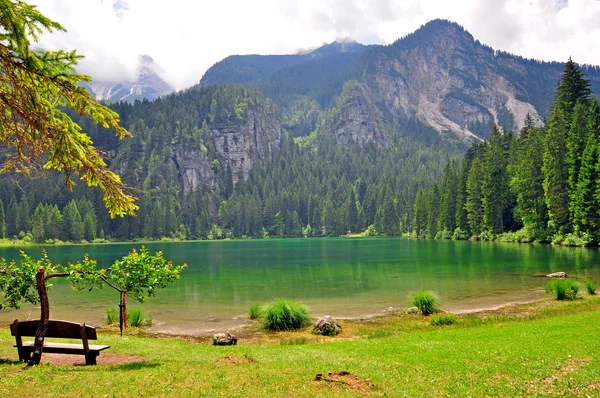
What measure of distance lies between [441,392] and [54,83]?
11483 millimetres

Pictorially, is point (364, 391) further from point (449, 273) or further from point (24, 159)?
point (449, 273)

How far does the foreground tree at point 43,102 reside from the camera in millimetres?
9250

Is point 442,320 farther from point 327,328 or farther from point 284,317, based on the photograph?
point 284,317

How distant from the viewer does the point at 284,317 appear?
81.7 feet

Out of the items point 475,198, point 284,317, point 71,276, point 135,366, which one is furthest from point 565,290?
point 475,198

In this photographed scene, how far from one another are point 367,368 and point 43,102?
36.0 ft

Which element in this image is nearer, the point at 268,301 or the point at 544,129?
the point at 268,301

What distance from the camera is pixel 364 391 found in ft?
34.0

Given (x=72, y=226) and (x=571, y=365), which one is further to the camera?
(x=72, y=226)

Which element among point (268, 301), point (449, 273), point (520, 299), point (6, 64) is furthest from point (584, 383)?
point (449, 273)

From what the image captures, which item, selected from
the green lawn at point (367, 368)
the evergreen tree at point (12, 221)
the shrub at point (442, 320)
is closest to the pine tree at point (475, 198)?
the shrub at point (442, 320)

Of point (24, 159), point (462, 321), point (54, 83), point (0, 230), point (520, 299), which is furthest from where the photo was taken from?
point (0, 230)

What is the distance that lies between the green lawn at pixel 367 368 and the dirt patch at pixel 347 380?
0.06m

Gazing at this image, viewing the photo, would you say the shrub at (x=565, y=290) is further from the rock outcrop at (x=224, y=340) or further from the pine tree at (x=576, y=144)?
the pine tree at (x=576, y=144)
